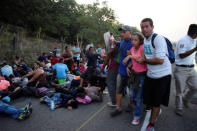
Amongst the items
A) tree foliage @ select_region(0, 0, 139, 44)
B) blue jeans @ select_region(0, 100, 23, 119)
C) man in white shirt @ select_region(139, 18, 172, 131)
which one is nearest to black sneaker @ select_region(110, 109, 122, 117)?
man in white shirt @ select_region(139, 18, 172, 131)

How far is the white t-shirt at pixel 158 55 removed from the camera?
7.60 feet

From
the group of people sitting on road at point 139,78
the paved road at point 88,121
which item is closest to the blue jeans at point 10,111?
the group of people sitting on road at point 139,78

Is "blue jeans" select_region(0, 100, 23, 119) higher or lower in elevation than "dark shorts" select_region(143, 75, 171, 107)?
lower

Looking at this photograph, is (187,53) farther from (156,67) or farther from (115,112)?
(115,112)

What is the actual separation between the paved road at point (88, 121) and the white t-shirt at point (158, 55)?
3.74 feet

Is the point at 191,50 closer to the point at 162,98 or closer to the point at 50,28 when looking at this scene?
the point at 162,98

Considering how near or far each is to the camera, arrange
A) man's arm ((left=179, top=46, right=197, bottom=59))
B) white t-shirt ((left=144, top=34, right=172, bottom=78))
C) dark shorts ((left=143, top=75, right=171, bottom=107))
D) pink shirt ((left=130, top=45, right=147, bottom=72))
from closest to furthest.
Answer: white t-shirt ((left=144, top=34, right=172, bottom=78)) → dark shorts ((left=143, top=75, right=171, bottom=107)) → pink shirt ((left=130, top=45, right=147, bottom=72)) → man's arm ((left=179, top=46, right=197, bottom=59))

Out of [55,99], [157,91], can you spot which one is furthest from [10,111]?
[157,91]

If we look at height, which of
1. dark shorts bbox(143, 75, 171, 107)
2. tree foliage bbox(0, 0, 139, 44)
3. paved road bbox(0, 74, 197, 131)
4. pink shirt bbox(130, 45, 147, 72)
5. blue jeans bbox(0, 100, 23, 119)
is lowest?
paved road bbox(0, 74, 197, 131)

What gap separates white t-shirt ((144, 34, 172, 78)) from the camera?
2316 mm

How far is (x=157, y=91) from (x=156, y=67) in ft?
1.35

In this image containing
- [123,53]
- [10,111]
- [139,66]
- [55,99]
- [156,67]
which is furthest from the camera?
[55,99]

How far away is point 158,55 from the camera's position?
2.32 m

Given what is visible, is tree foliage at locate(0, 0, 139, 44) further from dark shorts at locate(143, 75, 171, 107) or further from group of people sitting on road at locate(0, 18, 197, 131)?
dark shorts at locate(143, 75, 171, 107)
